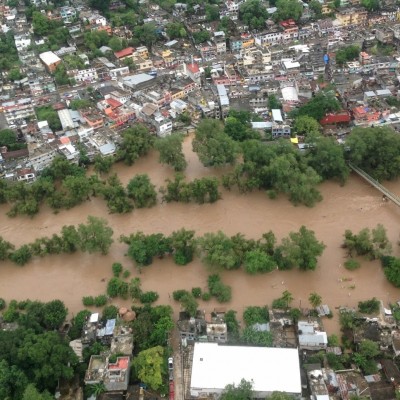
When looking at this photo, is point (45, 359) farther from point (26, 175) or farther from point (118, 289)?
point (26, 175)

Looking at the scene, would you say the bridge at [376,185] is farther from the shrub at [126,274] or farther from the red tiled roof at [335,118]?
the shrub at [126,274]

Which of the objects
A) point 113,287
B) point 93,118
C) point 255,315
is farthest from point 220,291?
point 93,118

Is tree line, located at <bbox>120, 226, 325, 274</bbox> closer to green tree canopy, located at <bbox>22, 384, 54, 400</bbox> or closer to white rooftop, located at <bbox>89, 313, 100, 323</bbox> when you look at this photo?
white rooftop, located at <bbox>89, 313, 100, 323</bbox>

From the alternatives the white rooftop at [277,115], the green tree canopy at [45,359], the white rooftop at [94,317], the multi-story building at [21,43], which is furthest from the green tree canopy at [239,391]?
the multi-story building at [21,43]

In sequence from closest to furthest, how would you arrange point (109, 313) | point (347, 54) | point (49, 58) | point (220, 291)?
point (109, 313) < point (220, 291) < point (347, 54) < point (49, 58)

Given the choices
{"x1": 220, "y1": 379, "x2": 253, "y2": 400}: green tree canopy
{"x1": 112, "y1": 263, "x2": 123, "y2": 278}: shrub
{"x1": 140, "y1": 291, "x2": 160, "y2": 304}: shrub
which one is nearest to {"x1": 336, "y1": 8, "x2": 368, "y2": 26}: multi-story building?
{"x1": 112, "y1": 263, "x2": 123, "y2": 278}: shrub

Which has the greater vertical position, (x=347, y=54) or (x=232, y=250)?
(x=347, y=54)
